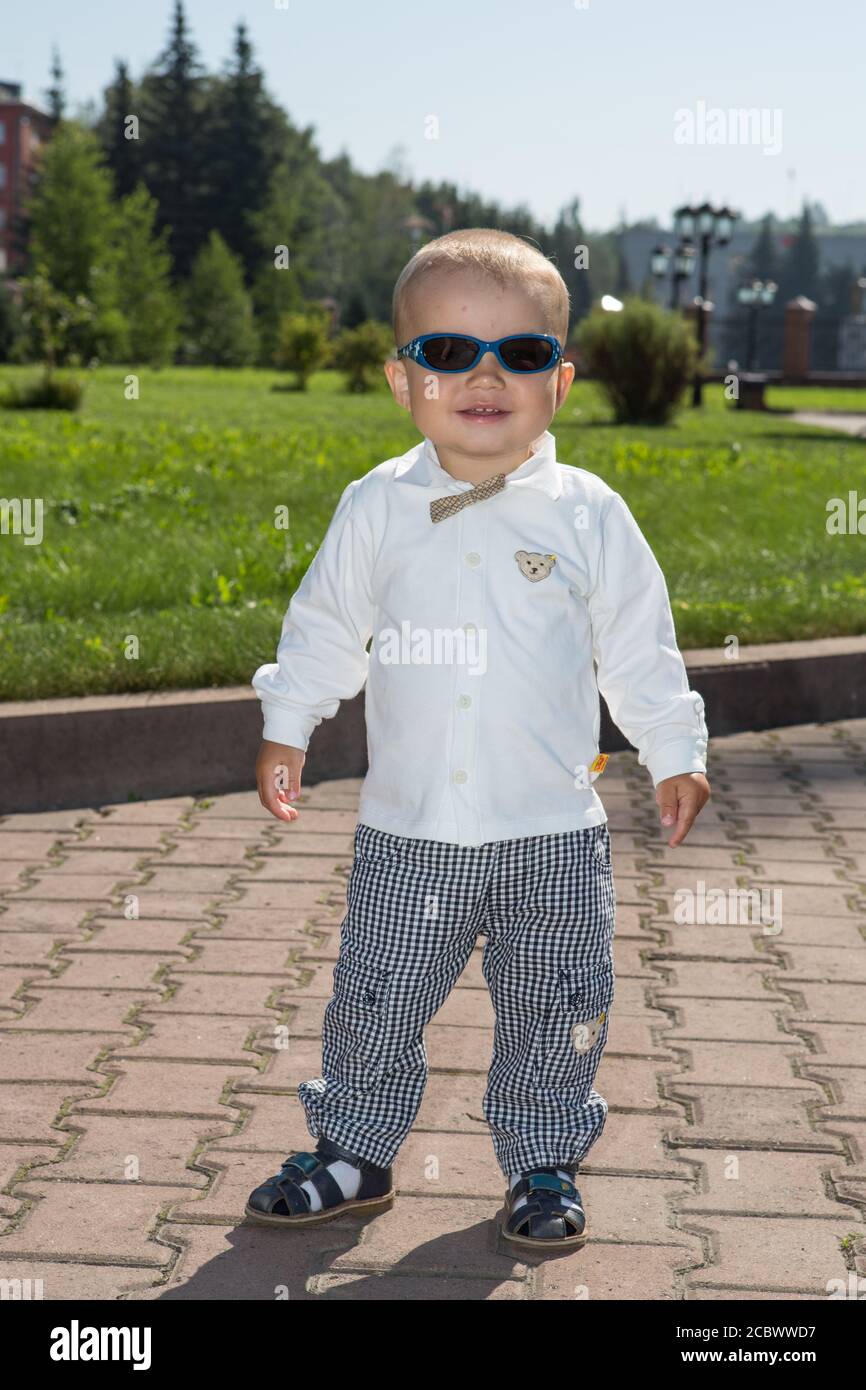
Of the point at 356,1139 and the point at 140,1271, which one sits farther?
the point at 356,1139

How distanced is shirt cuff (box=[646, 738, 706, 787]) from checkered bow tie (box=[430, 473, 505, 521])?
52 cm

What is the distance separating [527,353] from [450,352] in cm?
12

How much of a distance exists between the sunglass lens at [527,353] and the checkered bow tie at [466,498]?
0.19 m

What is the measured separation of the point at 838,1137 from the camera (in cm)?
320

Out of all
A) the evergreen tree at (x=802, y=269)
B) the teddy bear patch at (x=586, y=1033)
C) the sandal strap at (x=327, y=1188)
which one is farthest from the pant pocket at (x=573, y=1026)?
the evergreen tree at (x=802, y=269)

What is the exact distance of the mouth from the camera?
273cm

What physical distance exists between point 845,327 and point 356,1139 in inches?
2084

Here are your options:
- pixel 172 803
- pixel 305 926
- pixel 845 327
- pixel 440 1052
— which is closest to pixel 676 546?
pixel 172 803

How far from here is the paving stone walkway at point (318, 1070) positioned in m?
2.71

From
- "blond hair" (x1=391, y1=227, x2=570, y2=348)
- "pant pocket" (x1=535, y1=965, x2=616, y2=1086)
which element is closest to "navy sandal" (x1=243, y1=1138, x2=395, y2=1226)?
"pant pocket" (x1=535, y1=965, x2=616, y2=1086)

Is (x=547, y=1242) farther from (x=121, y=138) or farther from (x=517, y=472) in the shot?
(x=121, y=138)

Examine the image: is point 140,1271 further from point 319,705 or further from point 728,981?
point 728,981

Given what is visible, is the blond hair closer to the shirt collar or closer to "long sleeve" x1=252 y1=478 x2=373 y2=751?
the shirt collar

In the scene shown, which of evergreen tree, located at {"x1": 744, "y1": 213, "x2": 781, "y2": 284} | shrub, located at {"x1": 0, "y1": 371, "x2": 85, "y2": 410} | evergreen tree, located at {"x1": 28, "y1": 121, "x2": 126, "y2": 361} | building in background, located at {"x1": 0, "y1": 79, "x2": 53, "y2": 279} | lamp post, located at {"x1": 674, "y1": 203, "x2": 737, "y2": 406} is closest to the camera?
shrub, located at {"x1": 0, "y1": 371, "x2": 85, "y2": 410}
